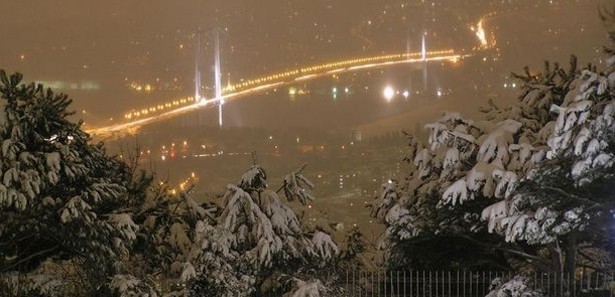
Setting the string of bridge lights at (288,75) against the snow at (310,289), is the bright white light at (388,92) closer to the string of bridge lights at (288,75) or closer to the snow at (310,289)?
the string of bridge lights at (288,75)

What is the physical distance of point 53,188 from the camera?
12.1 metres

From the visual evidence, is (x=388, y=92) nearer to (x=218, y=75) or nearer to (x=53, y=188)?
(x=218, y=75)

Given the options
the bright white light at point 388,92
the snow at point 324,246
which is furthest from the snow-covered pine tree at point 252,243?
the bright white light at point 388,92

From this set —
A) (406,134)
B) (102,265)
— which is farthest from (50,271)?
(406,134)

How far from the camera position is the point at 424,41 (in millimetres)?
70125

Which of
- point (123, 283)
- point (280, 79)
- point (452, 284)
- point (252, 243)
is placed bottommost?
point (452, 284)

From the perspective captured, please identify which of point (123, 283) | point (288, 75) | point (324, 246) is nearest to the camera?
point (123, 283)

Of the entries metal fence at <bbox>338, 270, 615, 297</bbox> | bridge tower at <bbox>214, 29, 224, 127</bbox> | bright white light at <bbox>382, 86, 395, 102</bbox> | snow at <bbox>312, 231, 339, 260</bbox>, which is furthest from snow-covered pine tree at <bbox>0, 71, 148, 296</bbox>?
bright white light at <bbox>382, 86, 395, 102</bbox>

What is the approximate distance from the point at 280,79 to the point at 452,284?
5415cm

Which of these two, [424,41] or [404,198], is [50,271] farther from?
[424,41]

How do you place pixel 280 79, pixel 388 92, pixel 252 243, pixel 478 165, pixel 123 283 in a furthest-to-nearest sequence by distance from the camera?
1. pixel 388 92
2. pixel 280 79
3. pixel 478 165
4. pixel 252 243
5. pixel 123 283

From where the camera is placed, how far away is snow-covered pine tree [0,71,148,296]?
1145 cm

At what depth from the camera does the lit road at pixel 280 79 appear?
207ft

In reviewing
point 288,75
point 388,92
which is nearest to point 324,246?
point 288,75
